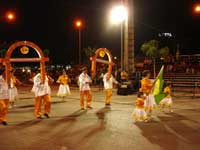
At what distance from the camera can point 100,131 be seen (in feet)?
35.0

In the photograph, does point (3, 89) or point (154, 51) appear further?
point (154, 51)

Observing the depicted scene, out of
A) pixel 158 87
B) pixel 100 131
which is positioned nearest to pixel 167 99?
pixel 158 87

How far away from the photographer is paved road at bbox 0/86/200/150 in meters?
8.96

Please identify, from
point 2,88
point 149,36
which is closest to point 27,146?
point 2,88

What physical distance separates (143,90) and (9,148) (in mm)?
5747

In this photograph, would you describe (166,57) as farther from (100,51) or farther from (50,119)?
(50,119)

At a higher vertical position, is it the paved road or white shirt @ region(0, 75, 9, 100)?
white shirt @ region(0, 75, 9, 100)

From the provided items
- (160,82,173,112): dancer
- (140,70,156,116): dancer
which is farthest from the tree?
(140,70,156,116): dancer

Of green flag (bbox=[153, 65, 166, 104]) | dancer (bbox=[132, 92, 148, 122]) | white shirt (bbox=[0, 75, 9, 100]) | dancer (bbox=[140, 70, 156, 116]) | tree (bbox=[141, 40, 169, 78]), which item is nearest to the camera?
white shirt (bbox=[0, 75, 9, 100])

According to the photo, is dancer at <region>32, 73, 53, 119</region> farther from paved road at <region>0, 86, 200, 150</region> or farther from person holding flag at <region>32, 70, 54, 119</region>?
paved road at <region>0, 86, 200, 150</region>

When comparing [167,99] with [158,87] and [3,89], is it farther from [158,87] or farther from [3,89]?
[3,89]

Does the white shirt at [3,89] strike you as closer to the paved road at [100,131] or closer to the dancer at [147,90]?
the paved road at [100,131]

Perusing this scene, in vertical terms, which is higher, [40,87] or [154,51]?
[154,51]

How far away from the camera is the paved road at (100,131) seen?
8961 millimetres
